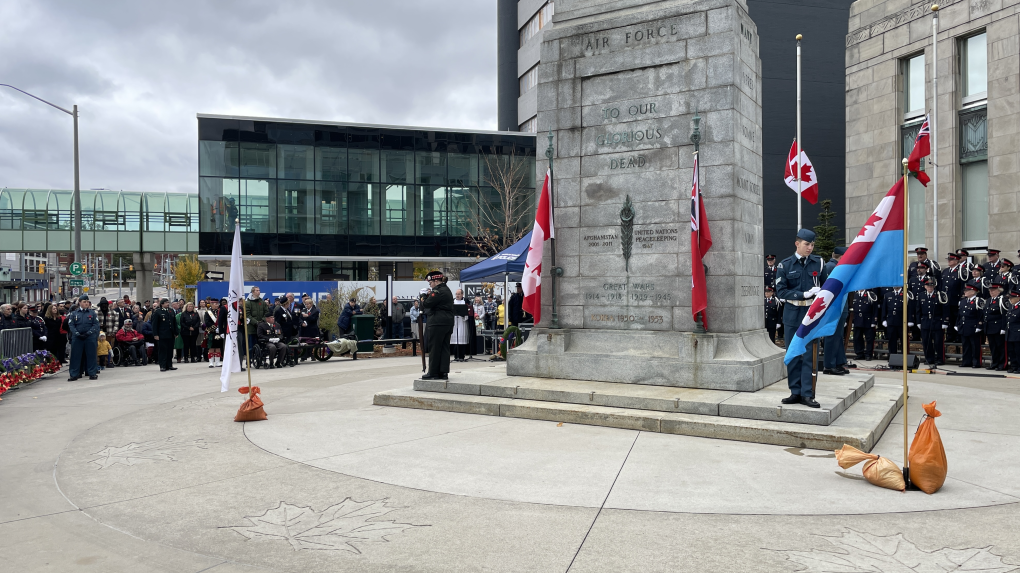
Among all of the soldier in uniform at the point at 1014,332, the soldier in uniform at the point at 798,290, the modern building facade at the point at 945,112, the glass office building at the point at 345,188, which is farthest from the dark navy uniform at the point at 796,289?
the glass office building at the point at 345,188

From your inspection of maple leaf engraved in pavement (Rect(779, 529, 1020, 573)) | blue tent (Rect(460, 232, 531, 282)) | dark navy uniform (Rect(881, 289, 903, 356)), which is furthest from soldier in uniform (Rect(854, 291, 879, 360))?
maple leaf engraved in pavement (Rect(779, 529, 1020, 573))

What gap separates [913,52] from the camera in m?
24.9

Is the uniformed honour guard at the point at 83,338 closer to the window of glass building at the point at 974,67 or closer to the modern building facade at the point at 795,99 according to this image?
the window of glass building at the point at 974,67

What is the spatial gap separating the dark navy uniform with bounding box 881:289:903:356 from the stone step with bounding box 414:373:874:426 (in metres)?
5.57

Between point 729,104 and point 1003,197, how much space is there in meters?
17.6

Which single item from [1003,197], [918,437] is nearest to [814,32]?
[1003,197]

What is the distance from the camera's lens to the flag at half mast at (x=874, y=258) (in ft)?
20.0

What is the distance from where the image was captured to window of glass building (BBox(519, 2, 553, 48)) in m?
47.8

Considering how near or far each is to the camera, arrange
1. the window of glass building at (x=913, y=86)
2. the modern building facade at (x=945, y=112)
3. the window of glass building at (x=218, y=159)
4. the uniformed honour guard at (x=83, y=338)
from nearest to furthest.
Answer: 1. the uniformed honour guard at (x=83, y=338)
2. the modern building facade at (x=945, y=112)
3. the window of glass building at (x=913, y=86)
4. the window of glass building at (x=218, y=159)

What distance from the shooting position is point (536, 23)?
50.3m

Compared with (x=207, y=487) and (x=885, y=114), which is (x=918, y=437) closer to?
(x=207, y=487)

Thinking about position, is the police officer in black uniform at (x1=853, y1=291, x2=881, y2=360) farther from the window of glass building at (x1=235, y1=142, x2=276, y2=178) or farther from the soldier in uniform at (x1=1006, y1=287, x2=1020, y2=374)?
the window of glass building at (x1=235, y1=142, x2=276, y2=178)

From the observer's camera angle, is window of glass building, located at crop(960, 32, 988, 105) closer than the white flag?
No

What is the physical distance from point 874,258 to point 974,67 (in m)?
22.1
